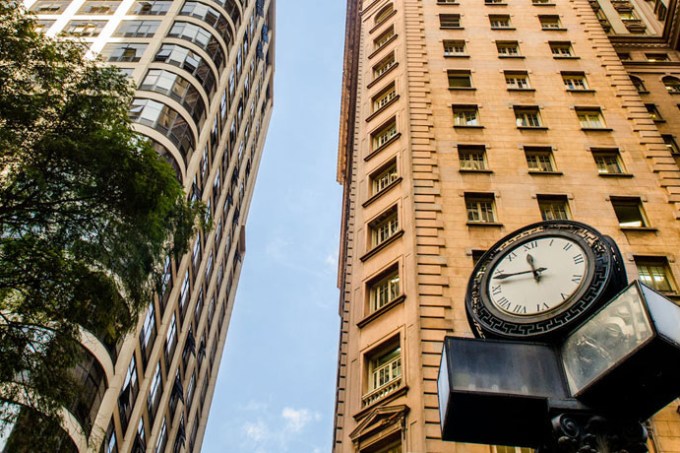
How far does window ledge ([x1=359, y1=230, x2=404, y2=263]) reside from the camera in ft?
67.5

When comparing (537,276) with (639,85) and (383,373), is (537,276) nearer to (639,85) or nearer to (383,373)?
(383,373)

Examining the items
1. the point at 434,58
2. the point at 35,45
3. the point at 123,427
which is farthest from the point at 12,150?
the point at 434,58

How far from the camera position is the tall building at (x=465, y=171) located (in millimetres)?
16734

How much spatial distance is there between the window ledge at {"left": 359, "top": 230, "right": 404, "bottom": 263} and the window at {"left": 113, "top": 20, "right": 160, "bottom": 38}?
79.4ft

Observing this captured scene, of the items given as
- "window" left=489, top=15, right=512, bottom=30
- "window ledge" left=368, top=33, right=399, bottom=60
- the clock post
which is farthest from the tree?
"window" left=489, top=15, right=512, bottom=30

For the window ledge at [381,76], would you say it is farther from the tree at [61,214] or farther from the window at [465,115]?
the tree at [61,214]

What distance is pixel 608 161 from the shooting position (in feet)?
75.7

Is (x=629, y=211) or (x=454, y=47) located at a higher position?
(x=454, y=47)

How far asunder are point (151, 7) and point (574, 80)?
27176mm

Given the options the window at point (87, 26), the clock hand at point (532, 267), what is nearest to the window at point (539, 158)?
the clock hand at point (532, 267)

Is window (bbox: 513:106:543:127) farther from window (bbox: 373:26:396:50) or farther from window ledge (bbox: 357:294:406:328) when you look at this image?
window (bbox: 373:26:396:50)

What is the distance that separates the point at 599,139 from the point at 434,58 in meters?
9.44

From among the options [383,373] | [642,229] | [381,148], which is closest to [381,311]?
[383,373]

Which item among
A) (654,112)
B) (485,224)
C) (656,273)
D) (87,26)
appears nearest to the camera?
(656,273)
